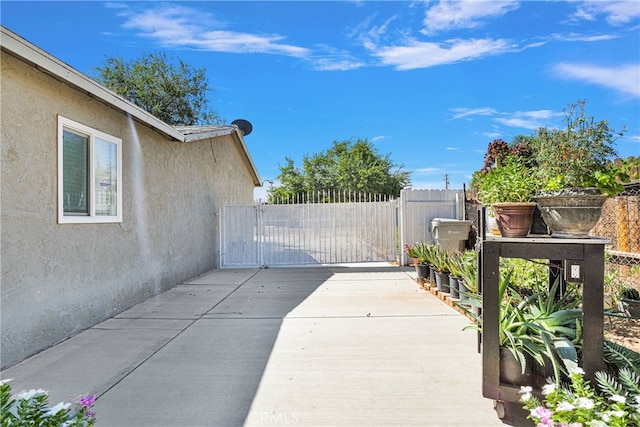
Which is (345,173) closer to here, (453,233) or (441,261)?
(453,233)

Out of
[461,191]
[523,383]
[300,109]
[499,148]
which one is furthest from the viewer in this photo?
[300,109]

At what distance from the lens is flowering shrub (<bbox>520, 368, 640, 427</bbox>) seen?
63.7 inches

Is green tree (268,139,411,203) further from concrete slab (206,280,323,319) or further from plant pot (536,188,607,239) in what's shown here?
plant pot (536,188,607,239)

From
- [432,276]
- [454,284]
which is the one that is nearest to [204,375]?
[454,284]

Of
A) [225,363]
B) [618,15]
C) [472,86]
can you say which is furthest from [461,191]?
[225,363]

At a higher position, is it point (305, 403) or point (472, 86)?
point (472, 86)

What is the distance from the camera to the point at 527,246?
231 cm

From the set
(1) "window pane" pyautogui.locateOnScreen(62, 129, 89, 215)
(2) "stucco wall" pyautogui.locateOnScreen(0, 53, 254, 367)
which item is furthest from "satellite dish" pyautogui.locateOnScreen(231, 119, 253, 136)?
(1) "window pane" pyautogui.locateOnScreen(62, 129, 89, 215)

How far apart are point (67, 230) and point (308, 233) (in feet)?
19.0

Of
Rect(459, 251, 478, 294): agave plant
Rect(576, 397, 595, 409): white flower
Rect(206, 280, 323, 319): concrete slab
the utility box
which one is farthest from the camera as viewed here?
the utility box

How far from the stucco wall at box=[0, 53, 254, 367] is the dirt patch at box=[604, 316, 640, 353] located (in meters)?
5.85

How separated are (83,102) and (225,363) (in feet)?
12.8

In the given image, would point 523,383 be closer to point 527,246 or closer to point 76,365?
point 527,246

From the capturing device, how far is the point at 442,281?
18.7 feet
